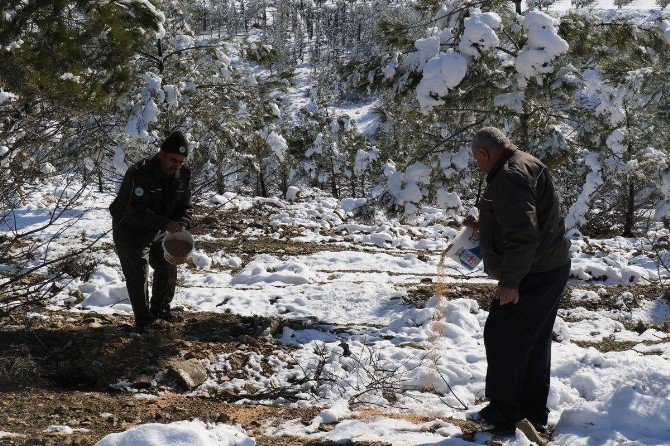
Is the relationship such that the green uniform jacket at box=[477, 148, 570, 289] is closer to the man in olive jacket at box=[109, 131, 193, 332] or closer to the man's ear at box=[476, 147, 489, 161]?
the man's ear at box=[476, 147, 489, 161]

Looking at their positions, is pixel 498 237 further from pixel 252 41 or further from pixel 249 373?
pixel 252 41

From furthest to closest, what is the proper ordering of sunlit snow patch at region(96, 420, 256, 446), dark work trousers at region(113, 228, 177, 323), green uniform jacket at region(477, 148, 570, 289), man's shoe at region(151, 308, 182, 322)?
man's shoe at region(151, 308, 182, 322)
dark work trousers at region(113, 228, 177, 323)
green uniform jacket at region(477, 148, 570, 289)
sunlit snow patch at region(96, 420, 256, 446)

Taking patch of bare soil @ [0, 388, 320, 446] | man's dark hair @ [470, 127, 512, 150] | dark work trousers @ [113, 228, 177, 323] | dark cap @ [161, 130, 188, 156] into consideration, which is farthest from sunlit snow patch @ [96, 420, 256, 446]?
dark cap @ [161, 130, 188, 156]

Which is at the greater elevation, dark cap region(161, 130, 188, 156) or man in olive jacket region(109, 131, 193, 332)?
dark cap region(161, 130, 188, 156)

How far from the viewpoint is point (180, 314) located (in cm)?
656

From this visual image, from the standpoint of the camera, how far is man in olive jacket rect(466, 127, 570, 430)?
3.46m

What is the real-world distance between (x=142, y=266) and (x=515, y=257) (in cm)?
348

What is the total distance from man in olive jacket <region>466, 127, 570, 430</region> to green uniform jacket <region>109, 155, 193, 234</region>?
9.80 feet

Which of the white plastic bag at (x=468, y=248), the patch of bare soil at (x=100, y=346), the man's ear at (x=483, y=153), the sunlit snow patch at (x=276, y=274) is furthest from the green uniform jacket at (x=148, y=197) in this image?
the sunlit snow patch at (x=276, y=274)

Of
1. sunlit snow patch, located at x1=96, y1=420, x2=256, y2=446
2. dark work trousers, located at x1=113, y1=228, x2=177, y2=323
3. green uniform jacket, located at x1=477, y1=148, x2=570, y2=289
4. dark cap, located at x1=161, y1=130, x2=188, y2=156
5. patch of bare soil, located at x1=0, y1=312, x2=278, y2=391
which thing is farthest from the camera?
dark work trousers, located at x1=113, y1=228, x2=177, y2=323

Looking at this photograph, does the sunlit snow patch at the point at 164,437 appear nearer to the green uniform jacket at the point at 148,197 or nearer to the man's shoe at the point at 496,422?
the man's shoe at the point at 496,422

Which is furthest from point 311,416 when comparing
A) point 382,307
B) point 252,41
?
point 252,41

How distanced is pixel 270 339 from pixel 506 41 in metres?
5.49

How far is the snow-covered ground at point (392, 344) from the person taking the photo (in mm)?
3723
